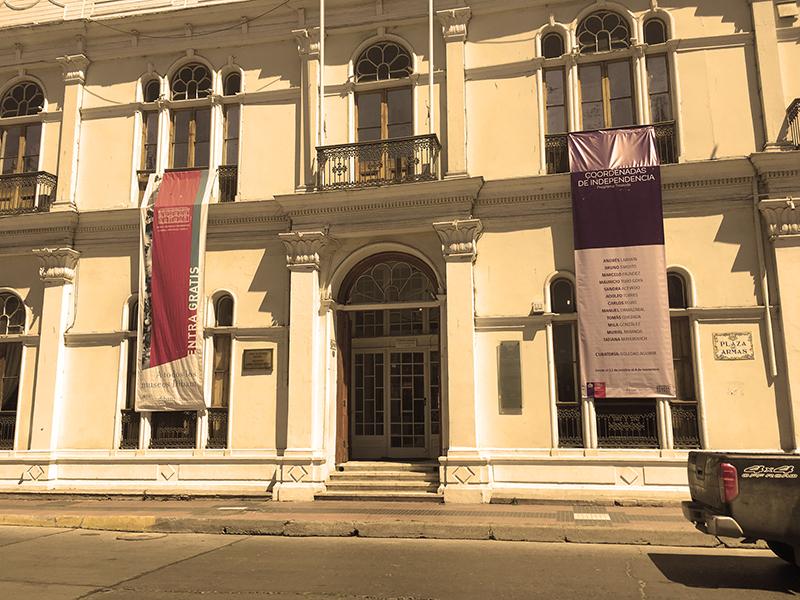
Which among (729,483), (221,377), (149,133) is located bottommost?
(729,483)

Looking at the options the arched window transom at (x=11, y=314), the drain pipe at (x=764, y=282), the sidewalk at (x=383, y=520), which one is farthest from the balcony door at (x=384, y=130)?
the arched window transom at (x=11, y=314)

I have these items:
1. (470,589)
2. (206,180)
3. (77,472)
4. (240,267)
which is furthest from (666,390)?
(77,472)

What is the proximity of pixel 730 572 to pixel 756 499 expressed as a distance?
4.53 feet

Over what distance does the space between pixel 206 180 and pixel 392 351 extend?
5534 millimetres

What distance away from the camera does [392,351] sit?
1539 centimetres

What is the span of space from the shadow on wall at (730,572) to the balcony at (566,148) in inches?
298

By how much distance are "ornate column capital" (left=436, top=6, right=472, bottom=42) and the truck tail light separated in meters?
10.3

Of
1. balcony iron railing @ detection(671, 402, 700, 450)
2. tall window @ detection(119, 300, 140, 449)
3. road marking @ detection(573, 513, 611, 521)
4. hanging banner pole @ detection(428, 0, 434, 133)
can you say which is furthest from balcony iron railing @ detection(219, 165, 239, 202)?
balcony iron railing @ detection(671, 402, 700, 450)

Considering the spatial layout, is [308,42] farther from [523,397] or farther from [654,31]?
[523,397]

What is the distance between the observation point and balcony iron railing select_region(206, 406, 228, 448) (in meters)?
14.2

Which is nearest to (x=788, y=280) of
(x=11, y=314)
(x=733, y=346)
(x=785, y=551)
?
(x=733, y=346)

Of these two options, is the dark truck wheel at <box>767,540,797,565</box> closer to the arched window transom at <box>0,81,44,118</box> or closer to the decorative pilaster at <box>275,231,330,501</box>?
the decorative pilaster at <box>275,231,330,501</box>

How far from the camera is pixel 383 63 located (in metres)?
14.8

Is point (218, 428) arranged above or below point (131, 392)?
below
